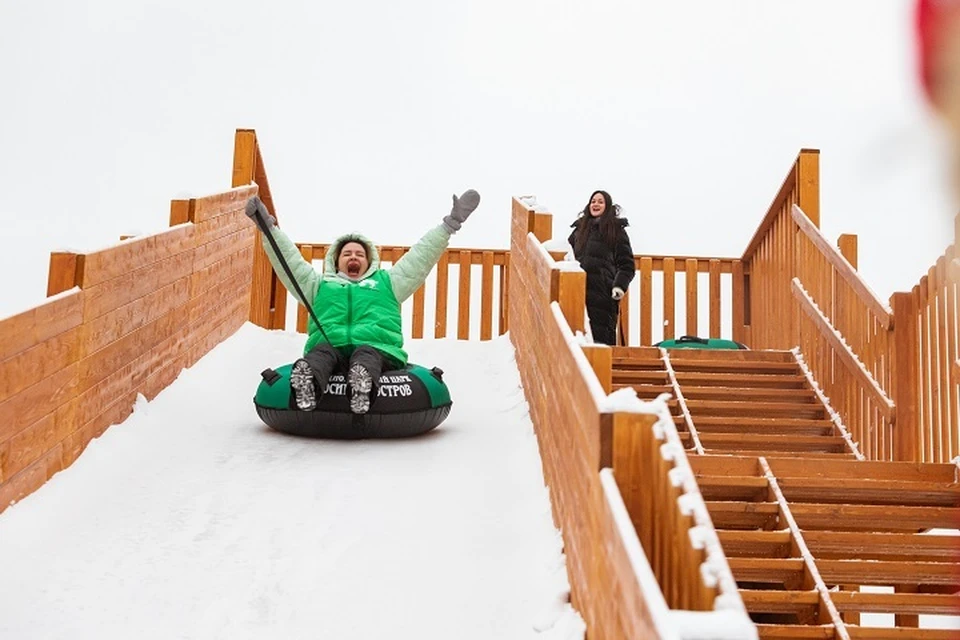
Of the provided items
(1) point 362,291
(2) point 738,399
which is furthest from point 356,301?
(2) point 738,399

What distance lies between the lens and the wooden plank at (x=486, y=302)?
8875mm

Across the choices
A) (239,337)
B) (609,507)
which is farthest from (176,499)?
(239,337)

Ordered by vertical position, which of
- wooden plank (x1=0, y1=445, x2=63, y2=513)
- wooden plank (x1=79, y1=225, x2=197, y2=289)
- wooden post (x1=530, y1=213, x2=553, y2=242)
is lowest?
wooden plank (x1=0, y1=445, x2=63, y2=513)

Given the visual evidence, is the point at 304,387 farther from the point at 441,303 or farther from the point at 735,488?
the point at 441,303

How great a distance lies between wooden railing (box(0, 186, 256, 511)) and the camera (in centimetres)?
386

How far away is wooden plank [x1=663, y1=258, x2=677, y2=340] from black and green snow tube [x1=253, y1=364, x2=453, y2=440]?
3776mm

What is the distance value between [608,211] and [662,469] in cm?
509

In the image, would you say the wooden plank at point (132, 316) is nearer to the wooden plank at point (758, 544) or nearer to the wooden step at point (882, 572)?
the wooden plank at point (758, 544)

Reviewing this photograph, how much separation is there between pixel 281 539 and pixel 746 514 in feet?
5.85

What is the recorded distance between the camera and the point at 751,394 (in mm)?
6051

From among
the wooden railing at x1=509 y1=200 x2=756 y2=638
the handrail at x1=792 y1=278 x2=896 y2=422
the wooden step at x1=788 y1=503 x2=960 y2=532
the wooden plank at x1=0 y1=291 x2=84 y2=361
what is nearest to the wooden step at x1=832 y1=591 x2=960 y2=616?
the wooden step at x1=788 y1=503 x2=960 y2=532

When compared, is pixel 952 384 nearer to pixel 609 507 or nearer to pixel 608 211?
pixel 609 507

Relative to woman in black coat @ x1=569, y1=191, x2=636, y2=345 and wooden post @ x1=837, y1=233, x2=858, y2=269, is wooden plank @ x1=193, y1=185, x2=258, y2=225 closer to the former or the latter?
woman in black coat @ x1=569, y1=191, x2=636, y2=345

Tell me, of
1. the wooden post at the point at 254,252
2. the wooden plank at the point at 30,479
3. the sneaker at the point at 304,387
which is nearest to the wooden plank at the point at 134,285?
the wooden plank at the point at 30,479
